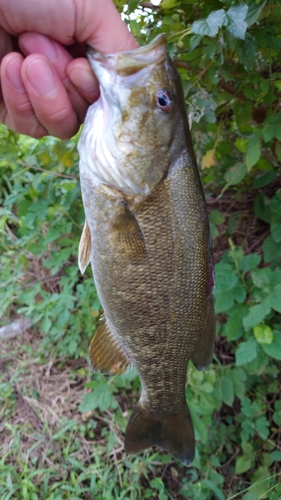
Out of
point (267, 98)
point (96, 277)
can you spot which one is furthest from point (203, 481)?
point (267, 98)

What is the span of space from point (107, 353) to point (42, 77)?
935 millimetres

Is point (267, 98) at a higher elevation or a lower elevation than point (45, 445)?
higher

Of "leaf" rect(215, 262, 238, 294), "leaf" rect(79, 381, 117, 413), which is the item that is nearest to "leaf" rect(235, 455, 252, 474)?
"leaf" rect(79, 381, 117, 413)

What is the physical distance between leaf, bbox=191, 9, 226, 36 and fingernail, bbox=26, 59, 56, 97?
43cm

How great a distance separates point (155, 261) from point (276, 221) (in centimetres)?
111

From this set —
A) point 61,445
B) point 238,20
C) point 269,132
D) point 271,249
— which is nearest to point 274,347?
point 271,249

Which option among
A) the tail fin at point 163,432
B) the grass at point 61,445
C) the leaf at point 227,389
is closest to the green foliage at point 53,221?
the grass at point 61,445

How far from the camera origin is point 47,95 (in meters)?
1.12

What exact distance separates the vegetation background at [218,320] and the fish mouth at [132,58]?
0.60ft

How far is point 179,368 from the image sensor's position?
1.39 meters

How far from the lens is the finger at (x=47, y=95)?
1.06 m

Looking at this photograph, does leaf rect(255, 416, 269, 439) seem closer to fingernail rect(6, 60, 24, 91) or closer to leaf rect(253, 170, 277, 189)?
leaf rect(253, 170, 277, 189)

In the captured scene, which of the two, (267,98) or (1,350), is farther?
(1,350)

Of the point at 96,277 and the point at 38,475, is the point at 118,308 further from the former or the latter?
the point at 38,475
